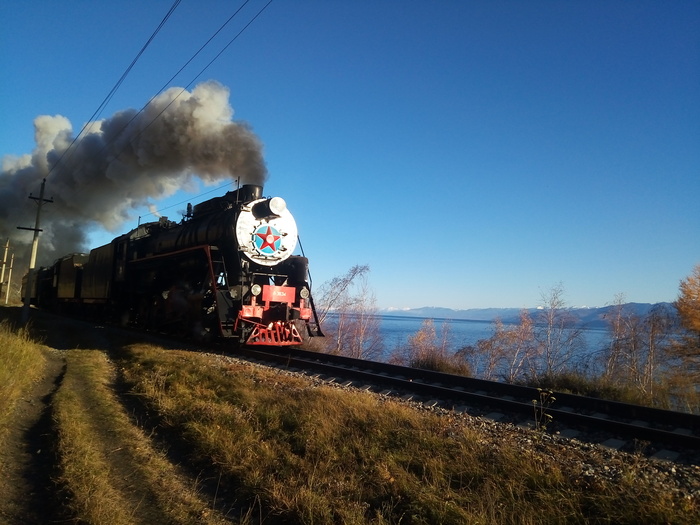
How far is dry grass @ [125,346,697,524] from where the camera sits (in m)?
3.73

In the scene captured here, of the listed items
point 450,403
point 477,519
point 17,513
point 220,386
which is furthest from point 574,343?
point 17,513

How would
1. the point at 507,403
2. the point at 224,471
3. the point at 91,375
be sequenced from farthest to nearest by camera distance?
the point at 91,375
the point at 507,403
the point at 224,471

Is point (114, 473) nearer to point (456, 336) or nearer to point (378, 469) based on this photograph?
point (378, 469)

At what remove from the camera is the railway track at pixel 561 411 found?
5.59 metres

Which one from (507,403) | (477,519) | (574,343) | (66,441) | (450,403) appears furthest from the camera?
(574,343)

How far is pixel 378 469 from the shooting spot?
454cm

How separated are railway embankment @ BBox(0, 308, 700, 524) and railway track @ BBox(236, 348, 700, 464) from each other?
610mm

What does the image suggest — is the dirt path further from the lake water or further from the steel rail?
the lake water

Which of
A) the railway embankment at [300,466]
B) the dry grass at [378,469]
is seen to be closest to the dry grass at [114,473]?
the railway embankment at [300,466]

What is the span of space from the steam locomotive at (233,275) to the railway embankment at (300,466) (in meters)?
4.43

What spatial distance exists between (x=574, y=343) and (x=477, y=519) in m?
24.0

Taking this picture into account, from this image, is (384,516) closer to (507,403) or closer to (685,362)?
(507,403)

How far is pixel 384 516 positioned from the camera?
12.5 ft

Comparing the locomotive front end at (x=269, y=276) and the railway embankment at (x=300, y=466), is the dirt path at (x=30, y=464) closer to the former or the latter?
the railway embankment at (x=300, y=466)
